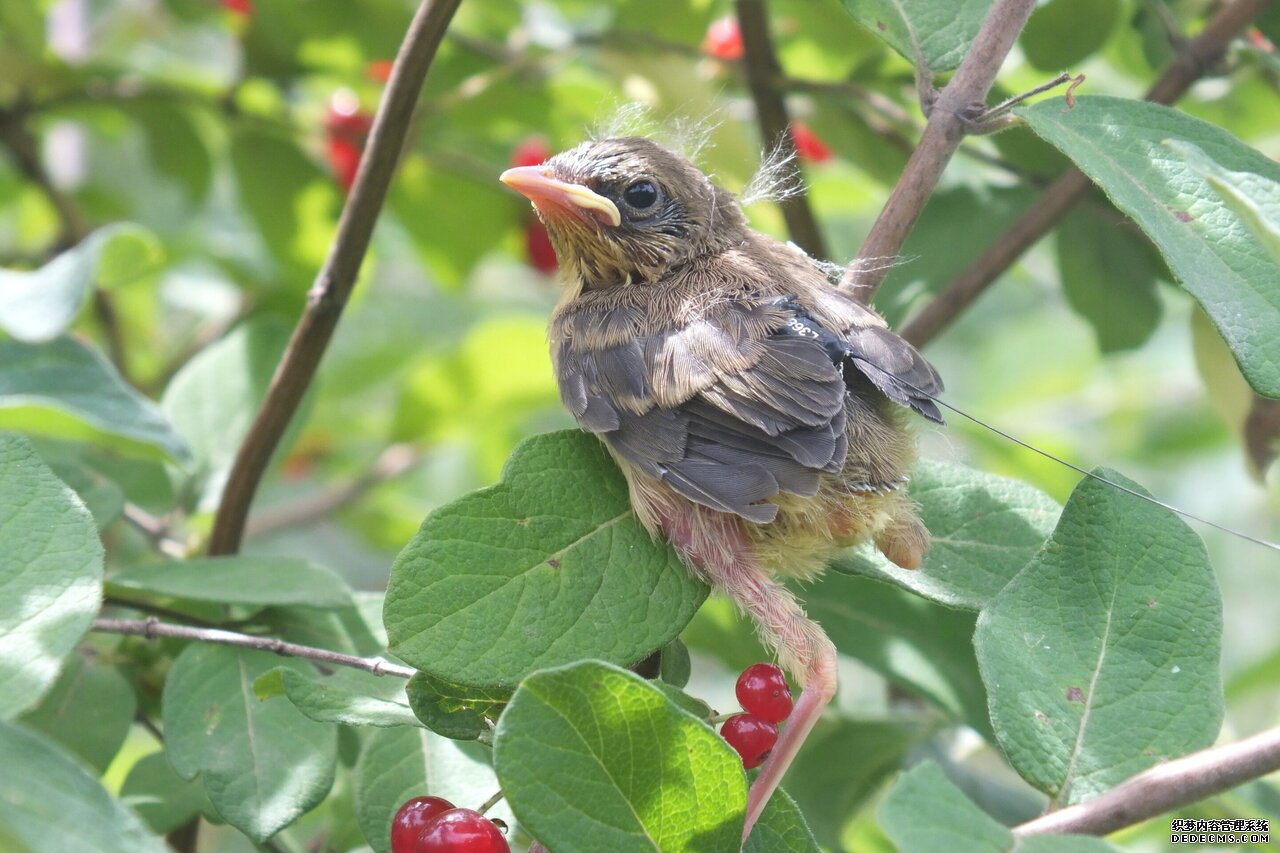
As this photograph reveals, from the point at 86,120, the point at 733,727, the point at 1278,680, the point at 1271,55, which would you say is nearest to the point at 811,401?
the point at 733,727

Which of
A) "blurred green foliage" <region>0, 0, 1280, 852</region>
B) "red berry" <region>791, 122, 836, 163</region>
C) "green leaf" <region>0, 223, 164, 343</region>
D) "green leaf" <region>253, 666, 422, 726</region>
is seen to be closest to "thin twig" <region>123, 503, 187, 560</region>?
"blurred green foliage" <region>0, 0, 1280, 852</region>

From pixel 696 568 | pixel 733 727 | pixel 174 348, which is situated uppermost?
pixel 696 568

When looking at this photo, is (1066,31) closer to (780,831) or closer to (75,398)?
(780,831)

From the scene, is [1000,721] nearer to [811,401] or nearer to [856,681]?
[811,401]

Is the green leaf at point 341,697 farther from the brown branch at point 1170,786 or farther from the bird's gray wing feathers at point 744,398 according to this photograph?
the brown branch at point 1170,786

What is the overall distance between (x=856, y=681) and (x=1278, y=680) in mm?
1470

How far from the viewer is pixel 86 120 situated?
2.82m

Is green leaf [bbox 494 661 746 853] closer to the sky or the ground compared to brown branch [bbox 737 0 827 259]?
closer to the ground

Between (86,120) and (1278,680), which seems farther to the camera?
(1278,680)

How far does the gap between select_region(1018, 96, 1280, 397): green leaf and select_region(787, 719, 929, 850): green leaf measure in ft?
3.44

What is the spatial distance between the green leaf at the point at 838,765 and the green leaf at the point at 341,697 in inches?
36.8

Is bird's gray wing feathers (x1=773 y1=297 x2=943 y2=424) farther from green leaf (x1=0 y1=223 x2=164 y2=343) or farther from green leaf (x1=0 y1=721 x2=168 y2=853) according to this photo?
green leaf (x1=0 y1=223 x2=164 y2=343)

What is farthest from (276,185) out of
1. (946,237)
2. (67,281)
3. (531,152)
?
(946,237)

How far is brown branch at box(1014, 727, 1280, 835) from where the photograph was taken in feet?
3.41
